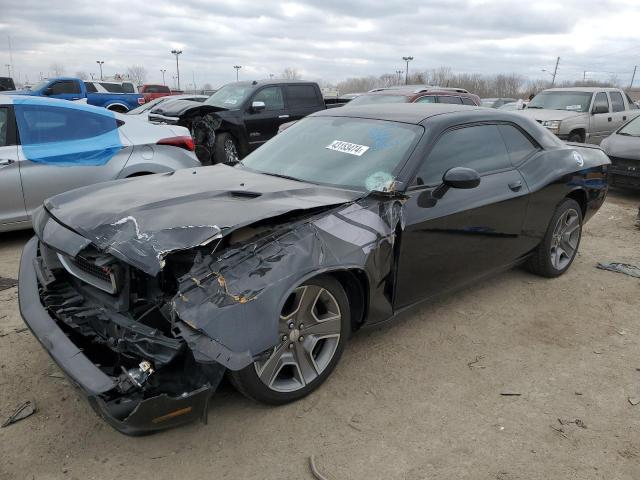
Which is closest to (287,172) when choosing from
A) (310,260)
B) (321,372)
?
(310,260)

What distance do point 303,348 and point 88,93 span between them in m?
21.5

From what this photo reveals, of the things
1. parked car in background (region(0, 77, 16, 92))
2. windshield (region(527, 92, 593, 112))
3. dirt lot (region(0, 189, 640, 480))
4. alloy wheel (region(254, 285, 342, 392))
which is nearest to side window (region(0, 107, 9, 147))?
dirt lot (region(0, 189, 640, 480))

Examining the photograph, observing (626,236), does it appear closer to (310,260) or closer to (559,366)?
(559,366)

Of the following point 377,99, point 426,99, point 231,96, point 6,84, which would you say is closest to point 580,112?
point 426,99

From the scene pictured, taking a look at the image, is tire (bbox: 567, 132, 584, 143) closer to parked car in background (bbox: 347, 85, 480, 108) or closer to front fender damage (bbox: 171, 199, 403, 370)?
parked car in background (bbox: 347, 85, 480, 108)

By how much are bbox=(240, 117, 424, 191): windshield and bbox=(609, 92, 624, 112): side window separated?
11361mm

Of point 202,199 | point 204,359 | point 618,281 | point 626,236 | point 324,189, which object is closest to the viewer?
point 204,359

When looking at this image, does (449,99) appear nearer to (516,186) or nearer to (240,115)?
(240,115)

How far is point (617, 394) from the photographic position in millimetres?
3098

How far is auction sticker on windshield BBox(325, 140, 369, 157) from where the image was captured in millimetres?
3575

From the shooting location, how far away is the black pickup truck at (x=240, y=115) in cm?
959

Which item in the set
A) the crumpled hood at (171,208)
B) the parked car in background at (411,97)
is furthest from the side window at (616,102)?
the crumpled hood at (171,208)

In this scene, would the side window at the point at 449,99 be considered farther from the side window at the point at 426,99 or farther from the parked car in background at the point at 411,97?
the side window at the point at 426,99

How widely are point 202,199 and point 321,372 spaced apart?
122 centimetres
